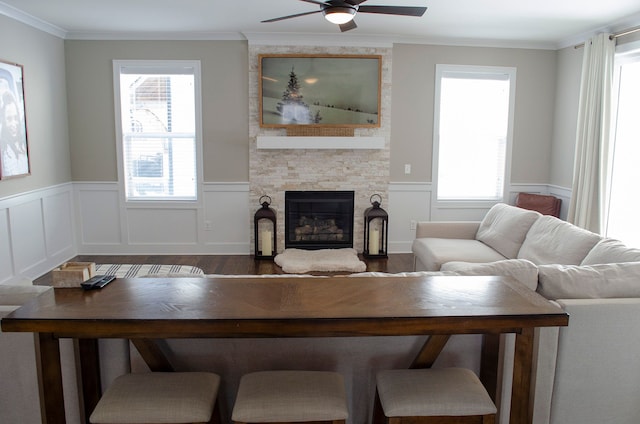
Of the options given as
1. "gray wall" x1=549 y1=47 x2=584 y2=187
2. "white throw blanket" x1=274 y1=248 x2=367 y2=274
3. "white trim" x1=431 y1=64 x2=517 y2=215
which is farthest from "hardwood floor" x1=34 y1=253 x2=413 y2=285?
"gray wall" x1=549 y1=47 x2=584 y2=187

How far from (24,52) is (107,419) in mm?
4413

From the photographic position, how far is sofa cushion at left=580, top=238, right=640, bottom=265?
2.70m

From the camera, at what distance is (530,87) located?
5898mm

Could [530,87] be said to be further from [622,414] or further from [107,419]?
[107,419]

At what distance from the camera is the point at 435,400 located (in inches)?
62.3

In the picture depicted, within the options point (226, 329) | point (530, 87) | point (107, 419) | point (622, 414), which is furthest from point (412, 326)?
point (530, 87)

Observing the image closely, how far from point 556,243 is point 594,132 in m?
1.93

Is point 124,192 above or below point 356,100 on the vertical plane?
below

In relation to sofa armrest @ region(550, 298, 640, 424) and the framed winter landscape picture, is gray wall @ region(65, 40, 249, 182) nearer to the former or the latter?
the framed winter landscape picture

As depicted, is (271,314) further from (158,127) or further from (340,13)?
(158,127)

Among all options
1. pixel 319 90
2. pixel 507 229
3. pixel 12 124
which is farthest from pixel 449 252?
pixel 12 124

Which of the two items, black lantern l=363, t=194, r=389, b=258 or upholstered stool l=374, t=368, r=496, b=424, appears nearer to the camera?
upholstered stool l=374, t=368, r=496, b=424

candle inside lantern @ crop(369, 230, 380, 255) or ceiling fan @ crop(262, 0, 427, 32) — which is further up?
ceiling fan @ crop(262, 0, 427, 32)

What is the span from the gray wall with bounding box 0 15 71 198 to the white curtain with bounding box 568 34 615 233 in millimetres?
5503
